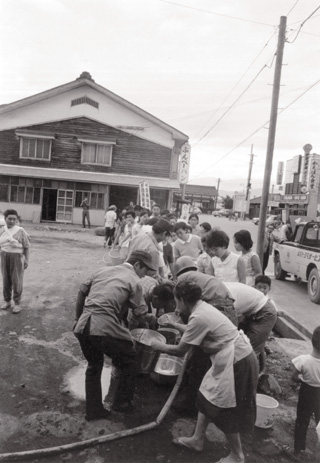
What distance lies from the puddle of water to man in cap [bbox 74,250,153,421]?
45cm

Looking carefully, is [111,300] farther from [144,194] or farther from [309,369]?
[144,194]

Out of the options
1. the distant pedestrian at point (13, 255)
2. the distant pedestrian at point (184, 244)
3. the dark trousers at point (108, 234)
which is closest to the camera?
the distant pedestrian at point (13, 255)

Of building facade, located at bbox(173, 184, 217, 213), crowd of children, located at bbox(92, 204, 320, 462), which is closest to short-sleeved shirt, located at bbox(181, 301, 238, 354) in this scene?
crowd of children, located at bbox(92, 204, 320, 462)

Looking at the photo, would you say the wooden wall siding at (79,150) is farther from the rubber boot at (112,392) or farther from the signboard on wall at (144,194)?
the rubber boot at (112,392)

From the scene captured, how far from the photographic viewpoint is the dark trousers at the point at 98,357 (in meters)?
4.04

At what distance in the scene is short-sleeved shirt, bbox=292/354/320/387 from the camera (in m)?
3.72

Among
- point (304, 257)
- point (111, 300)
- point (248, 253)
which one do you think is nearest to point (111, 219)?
point (304, 257)

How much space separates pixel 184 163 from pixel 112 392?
22.8m

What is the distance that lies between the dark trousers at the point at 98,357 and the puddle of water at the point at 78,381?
55 cm

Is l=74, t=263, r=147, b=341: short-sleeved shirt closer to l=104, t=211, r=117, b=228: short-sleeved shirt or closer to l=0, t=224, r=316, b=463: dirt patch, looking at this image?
l=0, t=224, r=316, b=463: dirt patch

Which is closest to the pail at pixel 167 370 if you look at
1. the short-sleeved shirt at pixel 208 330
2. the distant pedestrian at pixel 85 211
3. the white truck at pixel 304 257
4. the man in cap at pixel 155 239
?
the short-sleeved shirt at pixel 208 330

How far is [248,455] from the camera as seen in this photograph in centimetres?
382

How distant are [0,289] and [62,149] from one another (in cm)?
2011

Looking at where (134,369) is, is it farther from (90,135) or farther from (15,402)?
(90,135)
